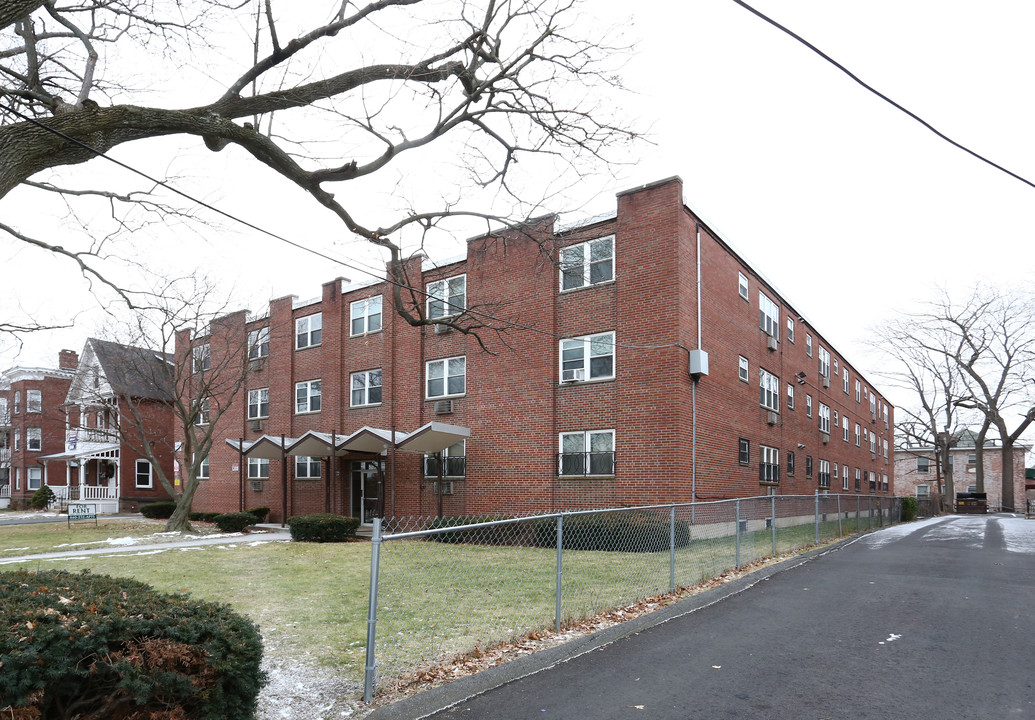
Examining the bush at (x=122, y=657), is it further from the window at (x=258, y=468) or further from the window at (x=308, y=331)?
the window at (x=258, y=468)

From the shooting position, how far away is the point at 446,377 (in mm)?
23094

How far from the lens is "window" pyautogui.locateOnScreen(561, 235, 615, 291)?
19812 millimetres

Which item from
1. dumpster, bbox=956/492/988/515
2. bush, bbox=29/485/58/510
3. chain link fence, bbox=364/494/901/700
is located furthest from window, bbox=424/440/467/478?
dumpster, bbox=956/492/988/515

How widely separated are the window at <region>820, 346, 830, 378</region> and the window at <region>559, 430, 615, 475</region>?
18.3 m

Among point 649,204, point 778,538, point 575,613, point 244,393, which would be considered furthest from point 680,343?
point 244,393

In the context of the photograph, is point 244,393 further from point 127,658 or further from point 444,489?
point 127,658

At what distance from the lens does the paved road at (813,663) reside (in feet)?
17.4

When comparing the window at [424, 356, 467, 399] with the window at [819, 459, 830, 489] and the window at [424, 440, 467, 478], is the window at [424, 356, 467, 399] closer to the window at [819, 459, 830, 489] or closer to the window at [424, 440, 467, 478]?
the window at [424, 440, 467, 478]

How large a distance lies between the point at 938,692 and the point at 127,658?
5.61m

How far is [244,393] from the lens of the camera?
31.1m

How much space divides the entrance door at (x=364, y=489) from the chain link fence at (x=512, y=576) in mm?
12057

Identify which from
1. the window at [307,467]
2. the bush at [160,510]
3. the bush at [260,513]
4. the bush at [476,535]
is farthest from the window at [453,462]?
the bush at [160,510]

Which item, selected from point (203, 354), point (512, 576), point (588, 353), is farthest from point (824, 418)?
point (512, 576)

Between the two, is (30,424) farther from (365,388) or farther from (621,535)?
(621,535)
